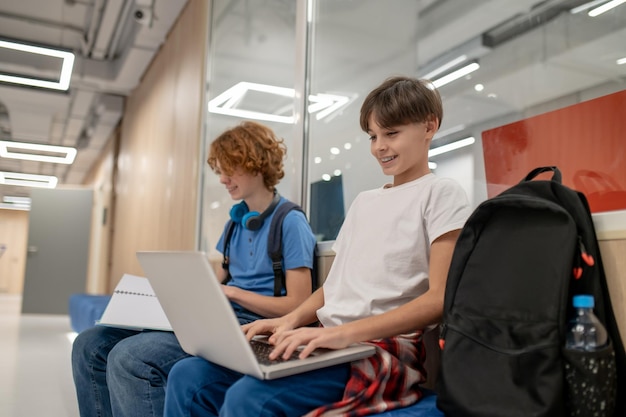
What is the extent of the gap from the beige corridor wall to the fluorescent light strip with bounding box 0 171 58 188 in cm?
556

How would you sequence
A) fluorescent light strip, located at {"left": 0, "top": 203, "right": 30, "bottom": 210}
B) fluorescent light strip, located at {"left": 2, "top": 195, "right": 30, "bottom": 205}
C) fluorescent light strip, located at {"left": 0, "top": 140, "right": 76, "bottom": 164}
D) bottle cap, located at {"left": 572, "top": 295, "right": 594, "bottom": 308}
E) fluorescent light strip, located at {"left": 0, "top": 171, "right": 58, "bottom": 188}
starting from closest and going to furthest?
bottle cap, located at {"left": 572, "top": 295, "right": 594, "bottom": 308}, fluorescent light strip, located at {"left": 0, "top": 140, "right": 76, "bottom": 164}, fluorescent light strip, located at {"left": 0, "top": 203, "right": 30, "bottom": 210}, fluorescent light strip, located at {"left": 2, "top": 195, "right": 30, "bottom": 205}, fluorescent light strip, located at {"left": 0, "top": 171, "right": 58, "bottom": 188}

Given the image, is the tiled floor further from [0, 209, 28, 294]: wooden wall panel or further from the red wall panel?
[0, 209, 28, 294]: wooden wall panel

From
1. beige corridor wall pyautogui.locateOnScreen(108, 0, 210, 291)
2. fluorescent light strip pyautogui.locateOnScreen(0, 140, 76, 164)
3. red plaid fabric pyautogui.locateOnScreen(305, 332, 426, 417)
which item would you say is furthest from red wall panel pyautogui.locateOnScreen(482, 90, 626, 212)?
fluorescent light strip pyautogui.locateOnScreen(0, 140, 76, 164)

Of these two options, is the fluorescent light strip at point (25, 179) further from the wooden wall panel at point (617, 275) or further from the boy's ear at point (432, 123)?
the wooden wall panel at point (617, 275)

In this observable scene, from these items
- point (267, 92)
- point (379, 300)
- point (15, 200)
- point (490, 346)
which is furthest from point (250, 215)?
point (15, 200)

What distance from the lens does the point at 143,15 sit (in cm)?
457

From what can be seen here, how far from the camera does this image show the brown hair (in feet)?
4.39

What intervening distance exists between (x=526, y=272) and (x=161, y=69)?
4862mm

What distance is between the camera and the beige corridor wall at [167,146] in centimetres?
397

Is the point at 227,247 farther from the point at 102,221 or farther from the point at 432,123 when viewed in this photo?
the point at 102,221

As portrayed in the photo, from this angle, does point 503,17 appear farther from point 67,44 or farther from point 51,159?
point 51,159

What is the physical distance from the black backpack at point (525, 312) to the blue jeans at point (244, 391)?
0.21 metres

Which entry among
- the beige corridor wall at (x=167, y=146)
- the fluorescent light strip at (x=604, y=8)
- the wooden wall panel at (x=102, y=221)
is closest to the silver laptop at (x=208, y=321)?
the fluorescent light strip at (x=604, y=8)

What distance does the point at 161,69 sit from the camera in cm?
525
